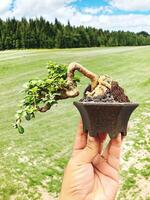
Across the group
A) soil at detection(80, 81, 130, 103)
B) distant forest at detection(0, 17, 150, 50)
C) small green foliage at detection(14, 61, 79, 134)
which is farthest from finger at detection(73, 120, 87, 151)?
distant forest at detection(0, 17, 150, 50)

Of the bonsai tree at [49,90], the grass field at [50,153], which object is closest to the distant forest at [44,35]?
the grass field at [50,153]

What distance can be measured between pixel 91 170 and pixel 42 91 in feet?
3.46

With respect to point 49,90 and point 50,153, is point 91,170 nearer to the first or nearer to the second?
point 49,90

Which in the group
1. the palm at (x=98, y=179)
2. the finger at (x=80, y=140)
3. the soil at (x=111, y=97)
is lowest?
the palm at (x=98, y=179)

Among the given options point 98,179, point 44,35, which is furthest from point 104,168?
point 44,35

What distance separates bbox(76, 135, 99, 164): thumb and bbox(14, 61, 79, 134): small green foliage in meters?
0.82

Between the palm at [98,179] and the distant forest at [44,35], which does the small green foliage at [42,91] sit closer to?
the palm at [98,179]

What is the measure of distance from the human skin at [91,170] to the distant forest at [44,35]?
7734cm

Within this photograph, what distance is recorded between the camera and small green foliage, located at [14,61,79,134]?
446 centimetres

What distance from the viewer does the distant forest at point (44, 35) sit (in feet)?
266

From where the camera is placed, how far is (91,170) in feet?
12.7

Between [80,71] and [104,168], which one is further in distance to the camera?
[80,71]

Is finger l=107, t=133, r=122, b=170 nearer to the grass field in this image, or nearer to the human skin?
the human skin

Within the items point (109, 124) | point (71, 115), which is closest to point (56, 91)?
point (109, 124)
